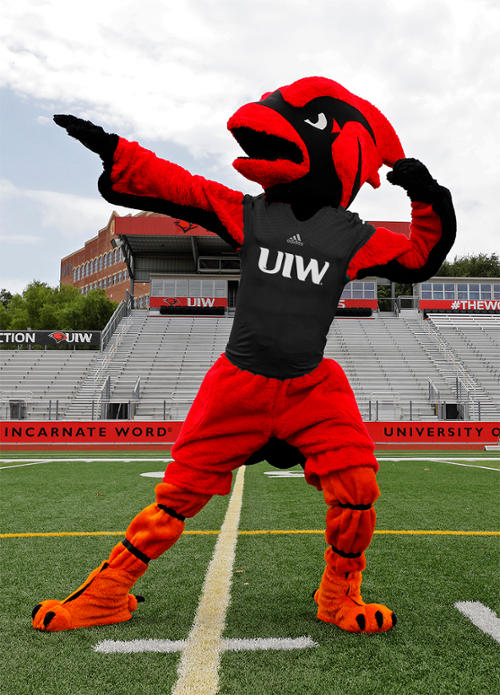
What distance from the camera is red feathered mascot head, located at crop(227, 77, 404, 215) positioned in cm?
204

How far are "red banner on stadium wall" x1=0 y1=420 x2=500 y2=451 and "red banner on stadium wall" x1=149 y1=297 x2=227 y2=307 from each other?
16.1m

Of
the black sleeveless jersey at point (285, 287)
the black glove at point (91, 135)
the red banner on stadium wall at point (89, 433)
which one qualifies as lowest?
the red banner on stadium wall at point (89, 433)

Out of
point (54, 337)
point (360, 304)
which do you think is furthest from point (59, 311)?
point (360, 304)

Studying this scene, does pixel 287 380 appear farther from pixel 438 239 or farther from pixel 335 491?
pixel 438 239

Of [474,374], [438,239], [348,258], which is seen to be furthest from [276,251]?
[474,374]

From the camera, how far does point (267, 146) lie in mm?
2061

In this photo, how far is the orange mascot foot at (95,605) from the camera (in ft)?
6.32

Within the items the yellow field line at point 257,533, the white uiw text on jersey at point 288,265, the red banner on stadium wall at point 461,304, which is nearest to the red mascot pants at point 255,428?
the white uiw text on jersey at point 288,265

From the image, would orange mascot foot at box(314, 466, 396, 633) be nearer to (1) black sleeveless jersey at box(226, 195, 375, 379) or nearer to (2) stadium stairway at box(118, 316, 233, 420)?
(1) black sleeveless jersey at box(226, 195, 375, 379)

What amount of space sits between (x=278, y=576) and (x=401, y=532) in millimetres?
1202

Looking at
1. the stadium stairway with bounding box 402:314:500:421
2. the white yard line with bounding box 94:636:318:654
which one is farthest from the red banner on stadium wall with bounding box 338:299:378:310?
the white yard line with bounding box 94:636:318:654

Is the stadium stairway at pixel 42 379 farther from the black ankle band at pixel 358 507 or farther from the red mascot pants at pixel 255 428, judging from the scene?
the black ankle band at pixel 358 507

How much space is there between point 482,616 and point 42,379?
64.1ft

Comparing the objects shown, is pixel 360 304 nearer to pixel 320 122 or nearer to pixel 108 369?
pixel 108 369
